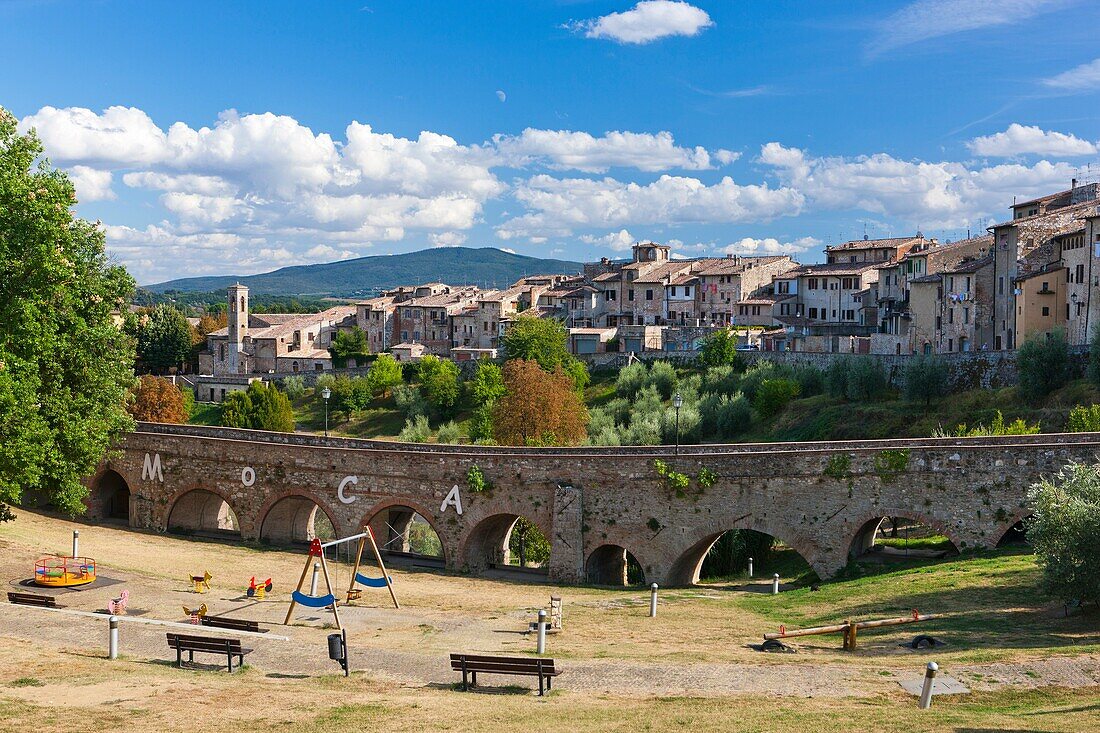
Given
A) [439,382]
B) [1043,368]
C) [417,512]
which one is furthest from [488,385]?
[417,512]

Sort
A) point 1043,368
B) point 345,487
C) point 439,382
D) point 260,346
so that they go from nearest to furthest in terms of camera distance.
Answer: point 345,487 < point 1043,368 < point 439,382 < point 260,346

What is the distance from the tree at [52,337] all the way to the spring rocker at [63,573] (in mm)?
1790

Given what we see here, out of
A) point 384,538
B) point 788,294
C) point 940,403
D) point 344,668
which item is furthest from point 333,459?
point 788,294

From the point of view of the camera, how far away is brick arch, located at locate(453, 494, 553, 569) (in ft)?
115

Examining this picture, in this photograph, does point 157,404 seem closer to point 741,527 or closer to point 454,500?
point 454,500

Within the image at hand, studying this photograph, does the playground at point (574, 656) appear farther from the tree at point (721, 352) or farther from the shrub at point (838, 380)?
the tree at point (721, 352)

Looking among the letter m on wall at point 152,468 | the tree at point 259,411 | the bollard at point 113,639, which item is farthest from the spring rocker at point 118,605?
the tree at point 259,411

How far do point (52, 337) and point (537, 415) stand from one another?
3387 centimetres

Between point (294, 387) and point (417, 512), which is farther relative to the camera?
point (294, 387)

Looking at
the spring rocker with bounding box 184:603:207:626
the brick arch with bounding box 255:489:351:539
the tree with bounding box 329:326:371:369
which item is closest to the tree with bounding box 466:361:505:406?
the tree with bounding box 329:326:371:369

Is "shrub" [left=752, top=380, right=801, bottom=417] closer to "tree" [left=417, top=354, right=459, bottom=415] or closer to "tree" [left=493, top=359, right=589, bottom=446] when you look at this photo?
"tree" [left=493, top=359, right=589, bottom=446]

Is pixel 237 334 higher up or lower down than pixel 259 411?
higher up

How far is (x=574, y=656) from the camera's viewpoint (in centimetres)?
2200

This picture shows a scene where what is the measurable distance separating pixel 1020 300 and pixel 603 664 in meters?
48.7
